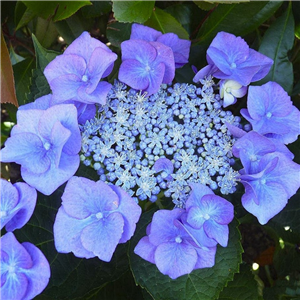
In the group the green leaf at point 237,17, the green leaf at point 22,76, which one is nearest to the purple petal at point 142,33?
the green leaf at point 237,17

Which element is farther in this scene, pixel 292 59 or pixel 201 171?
pixel 292 59

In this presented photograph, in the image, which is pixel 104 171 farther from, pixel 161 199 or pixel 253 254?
pixel 253 254

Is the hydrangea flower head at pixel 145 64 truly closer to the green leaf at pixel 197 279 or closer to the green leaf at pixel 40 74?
the green leaf at pixel 40 74

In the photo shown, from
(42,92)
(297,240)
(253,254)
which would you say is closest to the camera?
(42,92)

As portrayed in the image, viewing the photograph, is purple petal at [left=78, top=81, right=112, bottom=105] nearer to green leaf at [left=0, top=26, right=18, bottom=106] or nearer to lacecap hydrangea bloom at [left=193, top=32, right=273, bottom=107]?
lacecap hydrangea bloom at [left=193, top=32, right=273, bottom=107]

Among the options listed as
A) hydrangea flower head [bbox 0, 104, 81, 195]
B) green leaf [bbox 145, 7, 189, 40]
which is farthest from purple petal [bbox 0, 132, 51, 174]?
green leaf [bbox 145, 7, 189, 40]

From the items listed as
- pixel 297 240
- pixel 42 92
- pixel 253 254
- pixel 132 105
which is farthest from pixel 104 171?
pixel 253 254

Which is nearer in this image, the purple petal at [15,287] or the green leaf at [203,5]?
the purple petal at [15,287]
